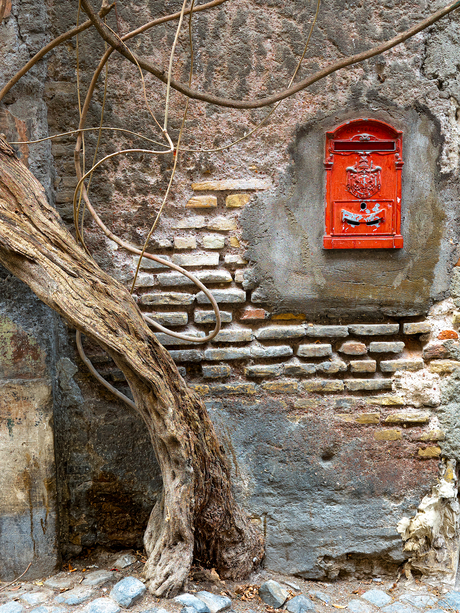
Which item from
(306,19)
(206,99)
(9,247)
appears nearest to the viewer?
(9,247)

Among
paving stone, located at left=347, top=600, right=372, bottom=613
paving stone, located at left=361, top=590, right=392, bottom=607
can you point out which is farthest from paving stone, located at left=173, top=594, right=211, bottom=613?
paving stone, located at left=361, top=590, right=392, bottom=607

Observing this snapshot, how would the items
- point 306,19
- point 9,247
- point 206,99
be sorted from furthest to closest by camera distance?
point 306,19, point 206,99, point 9,247

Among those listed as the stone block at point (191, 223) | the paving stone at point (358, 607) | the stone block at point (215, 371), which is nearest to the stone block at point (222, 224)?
the stone block at point (191, 223)

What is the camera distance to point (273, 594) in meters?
2.04

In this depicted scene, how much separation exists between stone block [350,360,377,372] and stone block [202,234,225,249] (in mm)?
836

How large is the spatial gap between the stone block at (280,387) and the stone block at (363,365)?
280 millimetres

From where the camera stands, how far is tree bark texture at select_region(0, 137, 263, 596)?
5.93 feet

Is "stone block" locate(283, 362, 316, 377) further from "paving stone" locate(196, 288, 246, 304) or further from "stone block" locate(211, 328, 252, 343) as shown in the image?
"paving stone" locate(196, 288, 246, 304)

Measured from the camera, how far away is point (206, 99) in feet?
6.23

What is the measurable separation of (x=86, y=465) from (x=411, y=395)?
159cm

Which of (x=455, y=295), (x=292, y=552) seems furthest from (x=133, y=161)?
(x=292, y=552)

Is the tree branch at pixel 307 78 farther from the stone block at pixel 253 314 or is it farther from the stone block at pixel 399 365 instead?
Result: the stone block at pixel 399 365

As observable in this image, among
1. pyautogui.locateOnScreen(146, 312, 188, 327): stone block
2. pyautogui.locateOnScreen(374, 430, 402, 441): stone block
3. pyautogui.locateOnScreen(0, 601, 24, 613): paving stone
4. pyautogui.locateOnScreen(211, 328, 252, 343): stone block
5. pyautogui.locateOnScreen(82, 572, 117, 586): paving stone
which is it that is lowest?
pyautogui.locateOnScreen(0, 601, 24, 613): paving stone

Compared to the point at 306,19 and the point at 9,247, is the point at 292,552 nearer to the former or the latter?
the point at 9,247
